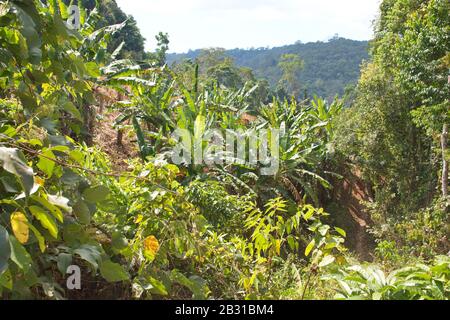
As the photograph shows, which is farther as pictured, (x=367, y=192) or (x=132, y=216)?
(x=367, y=192)

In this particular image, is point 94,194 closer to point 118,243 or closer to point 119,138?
point 118,243

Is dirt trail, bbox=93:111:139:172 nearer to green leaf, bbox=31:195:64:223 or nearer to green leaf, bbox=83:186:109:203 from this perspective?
green leaf, bbox=83:186:109:203

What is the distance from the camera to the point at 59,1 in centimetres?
470

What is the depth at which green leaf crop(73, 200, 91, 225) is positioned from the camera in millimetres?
1040

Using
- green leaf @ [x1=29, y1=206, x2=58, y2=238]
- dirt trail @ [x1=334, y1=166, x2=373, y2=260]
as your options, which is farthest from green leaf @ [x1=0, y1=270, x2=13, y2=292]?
dirt trail @ [x1=334, y1=166, x2=373, y2=260]

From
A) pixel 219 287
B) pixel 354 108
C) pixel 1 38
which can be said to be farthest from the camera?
pixel 354 108

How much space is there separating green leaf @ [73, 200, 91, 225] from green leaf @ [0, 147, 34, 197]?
0.27 meters

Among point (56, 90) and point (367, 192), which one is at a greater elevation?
point (56, 90)

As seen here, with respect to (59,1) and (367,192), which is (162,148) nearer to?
(59,1)

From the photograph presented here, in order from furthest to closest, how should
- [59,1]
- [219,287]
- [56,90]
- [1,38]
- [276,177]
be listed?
[276,177] → [59,1] → [219,287] → [56,90] → [1,38]

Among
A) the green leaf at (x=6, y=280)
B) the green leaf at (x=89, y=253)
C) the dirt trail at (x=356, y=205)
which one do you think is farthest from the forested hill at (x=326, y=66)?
the green leaf at (x=6, y=280)

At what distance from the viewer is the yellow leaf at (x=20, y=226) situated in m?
0.84

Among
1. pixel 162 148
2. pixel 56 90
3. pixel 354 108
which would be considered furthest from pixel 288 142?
pixel 56 90
